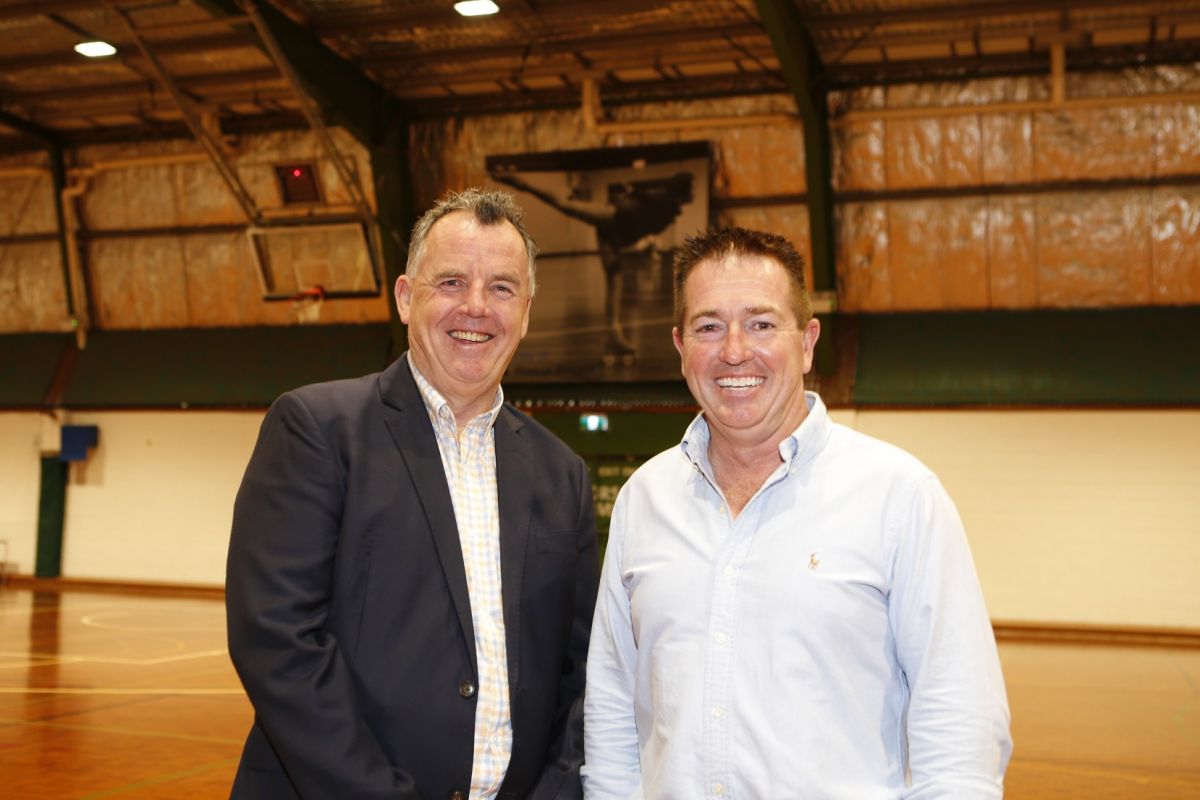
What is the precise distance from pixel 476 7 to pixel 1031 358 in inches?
266

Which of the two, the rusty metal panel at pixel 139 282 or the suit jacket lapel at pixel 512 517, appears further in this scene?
the rusty metal panel at pixel 139 282

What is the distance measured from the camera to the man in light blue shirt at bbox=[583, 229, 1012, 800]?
6.76 ft

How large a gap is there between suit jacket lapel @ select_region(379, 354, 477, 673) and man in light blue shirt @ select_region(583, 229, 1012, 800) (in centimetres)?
36

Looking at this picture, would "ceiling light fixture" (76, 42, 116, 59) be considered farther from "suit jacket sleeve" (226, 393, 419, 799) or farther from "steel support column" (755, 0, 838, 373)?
"suit jacket sleeve" (226, 393, 419, 799)

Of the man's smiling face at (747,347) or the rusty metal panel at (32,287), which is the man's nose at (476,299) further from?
the rusty metal panel at (32,287)

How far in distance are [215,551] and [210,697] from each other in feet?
23.4

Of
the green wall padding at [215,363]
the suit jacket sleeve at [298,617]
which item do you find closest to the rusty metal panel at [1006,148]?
the green wall padding at [215,363]

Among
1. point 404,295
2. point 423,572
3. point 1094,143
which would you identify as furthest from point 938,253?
point 423,572

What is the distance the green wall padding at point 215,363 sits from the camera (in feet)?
48.1

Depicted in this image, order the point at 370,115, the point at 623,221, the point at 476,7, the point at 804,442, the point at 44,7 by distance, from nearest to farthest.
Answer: the point at 804,442
the point at 476,7
the point at 44,7
the point at 623,221
the point at 370,115

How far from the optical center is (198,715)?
7938mm

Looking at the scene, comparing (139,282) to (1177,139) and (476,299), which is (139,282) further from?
(476,299)

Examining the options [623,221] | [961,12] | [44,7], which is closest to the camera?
[961,12]

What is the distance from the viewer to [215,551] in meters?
15.4
